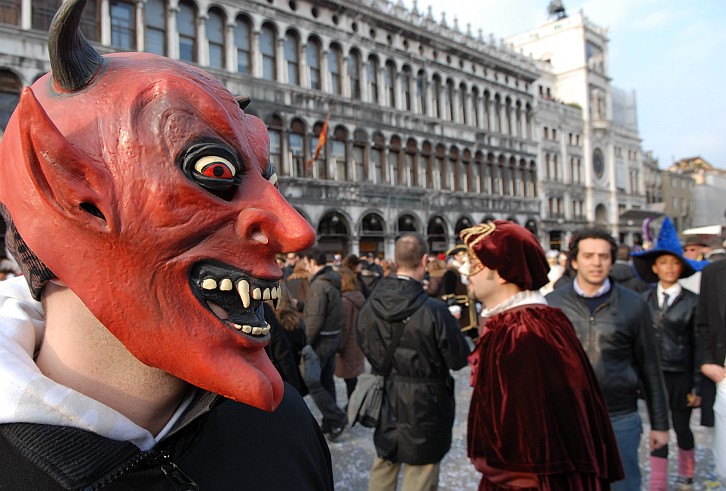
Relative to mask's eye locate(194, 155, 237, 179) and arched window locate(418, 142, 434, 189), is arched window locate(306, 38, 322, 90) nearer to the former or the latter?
arched window locate(418, 142, 434, 189)

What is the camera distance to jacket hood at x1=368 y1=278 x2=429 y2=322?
136 inches

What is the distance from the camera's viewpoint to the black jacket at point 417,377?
3.31m

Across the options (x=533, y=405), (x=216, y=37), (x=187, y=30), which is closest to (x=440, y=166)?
(x=216, y=37)

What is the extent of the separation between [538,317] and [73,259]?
232 cm

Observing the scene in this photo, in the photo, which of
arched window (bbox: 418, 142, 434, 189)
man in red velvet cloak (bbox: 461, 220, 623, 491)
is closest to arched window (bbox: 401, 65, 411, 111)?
arched window (bbox: 418, 142, 434, 189)

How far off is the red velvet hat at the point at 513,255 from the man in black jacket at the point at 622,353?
684 mm

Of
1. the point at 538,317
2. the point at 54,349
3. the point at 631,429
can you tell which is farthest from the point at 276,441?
the point at 631,429

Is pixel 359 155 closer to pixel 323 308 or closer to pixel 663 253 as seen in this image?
pixel 323 308

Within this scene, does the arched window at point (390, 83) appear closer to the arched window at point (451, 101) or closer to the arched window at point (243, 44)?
the arched window at point (451, 101)

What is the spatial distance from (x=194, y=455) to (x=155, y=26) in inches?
675

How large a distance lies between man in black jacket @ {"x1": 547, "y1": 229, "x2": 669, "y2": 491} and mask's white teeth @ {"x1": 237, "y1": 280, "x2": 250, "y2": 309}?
2.95 m

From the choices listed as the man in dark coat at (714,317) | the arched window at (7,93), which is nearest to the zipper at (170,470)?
the man in dark coat at (714,317)

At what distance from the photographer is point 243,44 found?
56.7 feet

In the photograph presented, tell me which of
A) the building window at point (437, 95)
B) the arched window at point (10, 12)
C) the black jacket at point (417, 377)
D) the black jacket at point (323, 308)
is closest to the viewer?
the black jacket at point (417, 377)
